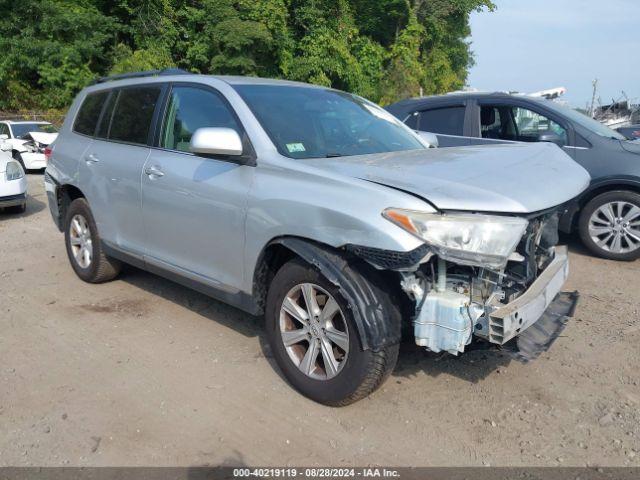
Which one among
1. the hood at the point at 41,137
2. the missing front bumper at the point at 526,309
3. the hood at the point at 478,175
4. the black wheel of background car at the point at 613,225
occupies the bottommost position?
the hood at the point at 41,137

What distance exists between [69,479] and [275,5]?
2662cm

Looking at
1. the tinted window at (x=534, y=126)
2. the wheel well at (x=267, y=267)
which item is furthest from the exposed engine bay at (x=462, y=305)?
the tinted window at (x=534, y=126)

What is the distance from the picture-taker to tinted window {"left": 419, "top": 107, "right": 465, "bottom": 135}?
7.05 m

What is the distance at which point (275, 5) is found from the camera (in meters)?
26.5

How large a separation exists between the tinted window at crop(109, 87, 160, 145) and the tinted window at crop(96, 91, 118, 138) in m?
0.07

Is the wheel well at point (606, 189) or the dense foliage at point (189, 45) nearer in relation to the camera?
the wheel well at point (606, 189)

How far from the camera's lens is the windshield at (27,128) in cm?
1590

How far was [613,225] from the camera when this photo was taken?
19.8 feet

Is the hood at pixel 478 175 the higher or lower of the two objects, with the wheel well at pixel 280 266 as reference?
higher

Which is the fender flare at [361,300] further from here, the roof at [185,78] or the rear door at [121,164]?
the rear door at [121,164]

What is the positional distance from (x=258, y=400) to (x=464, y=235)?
1539 millimetres

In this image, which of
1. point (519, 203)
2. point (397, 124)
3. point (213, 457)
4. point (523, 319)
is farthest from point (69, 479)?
point (397, 124)

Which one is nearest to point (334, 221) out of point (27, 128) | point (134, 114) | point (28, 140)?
point (134, 114)

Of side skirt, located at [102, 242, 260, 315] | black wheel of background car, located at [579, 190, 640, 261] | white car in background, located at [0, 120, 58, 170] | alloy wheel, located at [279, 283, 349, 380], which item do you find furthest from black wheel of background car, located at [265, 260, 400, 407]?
white car in background, located at [0, 120, 58, 170]
